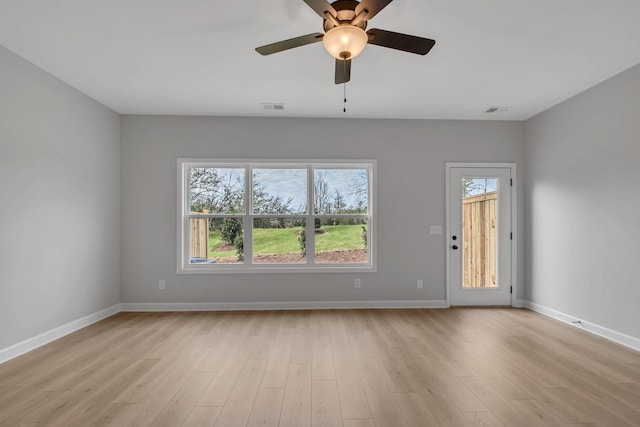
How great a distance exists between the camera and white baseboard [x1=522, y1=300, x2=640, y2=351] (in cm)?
324

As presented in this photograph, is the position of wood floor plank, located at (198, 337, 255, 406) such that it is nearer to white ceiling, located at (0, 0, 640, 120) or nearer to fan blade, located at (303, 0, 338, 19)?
fan blade, located at (303, 0, 338, 19)

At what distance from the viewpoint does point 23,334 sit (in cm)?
311

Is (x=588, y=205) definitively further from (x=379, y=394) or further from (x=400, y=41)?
(x=379, y=394)

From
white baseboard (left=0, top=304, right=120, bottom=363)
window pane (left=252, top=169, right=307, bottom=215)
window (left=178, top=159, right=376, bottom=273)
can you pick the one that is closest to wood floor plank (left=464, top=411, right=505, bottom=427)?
window (left=178, top=159, right=376, bottom=273)

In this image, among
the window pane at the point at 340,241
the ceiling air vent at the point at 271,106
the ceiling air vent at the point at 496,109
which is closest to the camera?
the ceiling air vent at the point at 271,106

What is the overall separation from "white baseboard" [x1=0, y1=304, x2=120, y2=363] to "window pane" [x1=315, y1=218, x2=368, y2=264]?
9.45 ft

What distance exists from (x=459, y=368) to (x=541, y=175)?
314cm

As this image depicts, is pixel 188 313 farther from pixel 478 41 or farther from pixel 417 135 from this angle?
pixel 478 41

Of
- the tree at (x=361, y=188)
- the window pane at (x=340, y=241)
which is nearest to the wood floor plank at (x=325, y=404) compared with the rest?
the window pane at (x=340, y=241)

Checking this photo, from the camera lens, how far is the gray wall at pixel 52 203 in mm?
2982

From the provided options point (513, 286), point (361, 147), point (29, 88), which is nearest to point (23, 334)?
point (29, 88)

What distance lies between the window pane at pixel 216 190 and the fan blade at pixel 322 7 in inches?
123

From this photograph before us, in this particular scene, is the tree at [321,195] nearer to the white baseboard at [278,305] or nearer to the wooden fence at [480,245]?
the white baseboard at [278,305]

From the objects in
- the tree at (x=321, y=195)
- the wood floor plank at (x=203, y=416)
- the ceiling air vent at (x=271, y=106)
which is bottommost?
the wood floor plank at (x=203, y=416)
